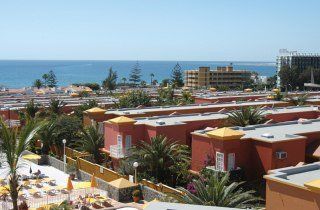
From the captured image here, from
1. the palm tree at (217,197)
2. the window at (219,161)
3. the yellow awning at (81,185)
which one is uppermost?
the palm tree at (217,197)

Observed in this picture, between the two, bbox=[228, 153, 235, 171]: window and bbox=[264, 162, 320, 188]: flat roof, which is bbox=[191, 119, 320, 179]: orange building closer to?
bbox=[228, 153, 235, 171]: window

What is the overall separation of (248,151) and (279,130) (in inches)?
162

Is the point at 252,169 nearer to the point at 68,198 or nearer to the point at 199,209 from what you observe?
the point at 68,198

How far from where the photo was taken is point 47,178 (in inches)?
1119

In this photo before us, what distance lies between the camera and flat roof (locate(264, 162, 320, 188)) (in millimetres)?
15516

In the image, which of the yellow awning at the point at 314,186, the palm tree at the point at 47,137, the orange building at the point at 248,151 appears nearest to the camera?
the yellow awning at the point at 314,186

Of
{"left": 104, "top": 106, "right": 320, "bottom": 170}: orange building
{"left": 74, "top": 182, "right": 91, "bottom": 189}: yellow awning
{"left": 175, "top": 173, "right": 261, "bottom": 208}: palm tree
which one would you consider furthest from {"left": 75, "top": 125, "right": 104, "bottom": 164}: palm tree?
{"left": 175, "top": 173, "right": 261, "bottom": 208}: palm tree

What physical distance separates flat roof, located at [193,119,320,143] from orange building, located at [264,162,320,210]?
20.9ft

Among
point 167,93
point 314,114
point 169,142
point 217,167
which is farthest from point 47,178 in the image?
point 167,93

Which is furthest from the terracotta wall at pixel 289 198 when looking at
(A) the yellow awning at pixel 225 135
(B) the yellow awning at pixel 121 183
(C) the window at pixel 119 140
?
(C) the window at pixel 119 140

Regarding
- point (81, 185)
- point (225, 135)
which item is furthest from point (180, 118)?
point (81, 185)

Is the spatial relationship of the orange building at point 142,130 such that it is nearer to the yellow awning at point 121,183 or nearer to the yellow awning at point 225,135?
the yellow awning at point 121,183

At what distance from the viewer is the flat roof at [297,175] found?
1552 cm

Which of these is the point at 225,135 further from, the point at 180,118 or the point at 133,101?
the point at 133,101
